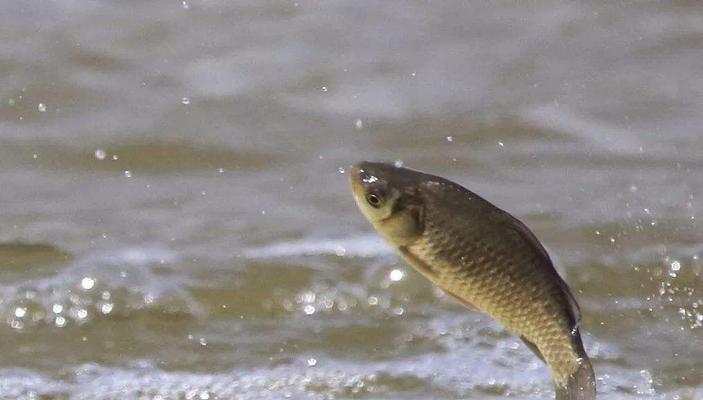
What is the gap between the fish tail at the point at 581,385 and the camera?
2629 millimetres

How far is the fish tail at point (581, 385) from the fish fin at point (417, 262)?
315 mm

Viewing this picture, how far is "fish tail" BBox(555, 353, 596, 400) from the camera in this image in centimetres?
263

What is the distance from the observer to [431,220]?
8.55 ft

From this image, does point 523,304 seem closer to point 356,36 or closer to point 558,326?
point 558,326

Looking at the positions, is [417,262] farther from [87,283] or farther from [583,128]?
[583,128]

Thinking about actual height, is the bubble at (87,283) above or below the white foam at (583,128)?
below

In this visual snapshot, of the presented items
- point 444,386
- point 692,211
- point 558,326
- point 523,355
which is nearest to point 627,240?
point 692,211

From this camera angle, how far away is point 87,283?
4.36m

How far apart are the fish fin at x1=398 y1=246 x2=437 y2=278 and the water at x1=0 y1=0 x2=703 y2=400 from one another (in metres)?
0.97

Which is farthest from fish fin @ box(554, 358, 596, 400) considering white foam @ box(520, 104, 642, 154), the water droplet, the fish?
white foam @ box(520, 104, 642, 154)

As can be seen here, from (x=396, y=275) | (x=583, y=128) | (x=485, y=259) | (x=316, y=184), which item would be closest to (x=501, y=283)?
(x=485, y=259)

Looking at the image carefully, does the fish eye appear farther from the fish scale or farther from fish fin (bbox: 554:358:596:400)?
fish fin (bbox: 554:358:596:400)

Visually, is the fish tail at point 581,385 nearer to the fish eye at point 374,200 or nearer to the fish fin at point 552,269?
the fish fin at point 552,269

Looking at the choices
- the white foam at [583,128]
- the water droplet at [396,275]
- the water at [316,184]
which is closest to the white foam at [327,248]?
the water at [316,184]
